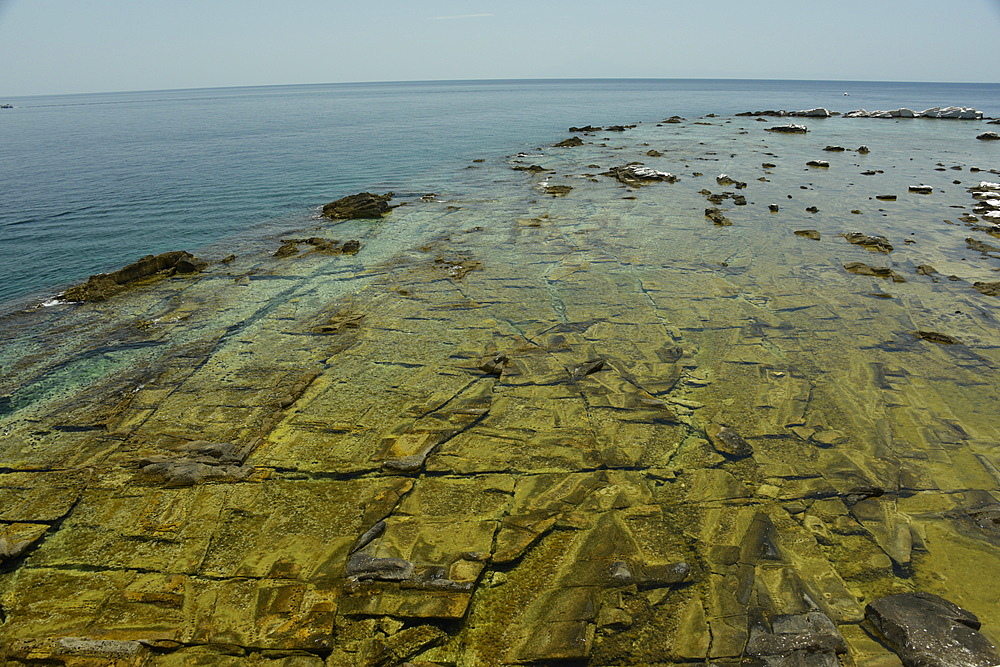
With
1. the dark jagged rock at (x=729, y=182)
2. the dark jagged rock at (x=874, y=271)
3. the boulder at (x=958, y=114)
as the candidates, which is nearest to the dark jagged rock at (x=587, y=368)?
the dark jagged rock at (x=874, y=271)

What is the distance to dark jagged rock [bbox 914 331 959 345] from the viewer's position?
869 centimetres

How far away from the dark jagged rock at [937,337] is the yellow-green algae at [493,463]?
1.09 ft

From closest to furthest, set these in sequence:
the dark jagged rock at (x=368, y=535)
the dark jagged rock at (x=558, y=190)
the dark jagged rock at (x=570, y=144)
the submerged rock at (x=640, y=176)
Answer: the dark jagged rock at (x=368, y=535) → the dark jagged rock at (x=558, y=190) → the submerged rock at (x=640, y=176) → the dark jagged rock at (x=570, y=144)

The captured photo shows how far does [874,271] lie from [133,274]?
754 inches

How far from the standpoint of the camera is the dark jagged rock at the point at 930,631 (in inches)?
146

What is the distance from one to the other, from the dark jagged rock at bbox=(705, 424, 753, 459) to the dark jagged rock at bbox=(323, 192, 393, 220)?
15.8m

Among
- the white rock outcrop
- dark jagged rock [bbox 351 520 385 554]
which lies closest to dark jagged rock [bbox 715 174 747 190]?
dark jagged rock [bbox 351 520 385 554]

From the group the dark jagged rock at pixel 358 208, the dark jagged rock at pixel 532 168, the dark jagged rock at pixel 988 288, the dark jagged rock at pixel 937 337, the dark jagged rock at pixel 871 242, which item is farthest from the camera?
the dark jagged rock at pixel 532 168

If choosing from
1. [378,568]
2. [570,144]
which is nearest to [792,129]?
[570,144]

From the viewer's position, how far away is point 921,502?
17.4 feet

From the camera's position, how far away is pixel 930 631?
12.8 ft

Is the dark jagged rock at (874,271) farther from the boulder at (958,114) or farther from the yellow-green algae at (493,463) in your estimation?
the boulder at (958,114)

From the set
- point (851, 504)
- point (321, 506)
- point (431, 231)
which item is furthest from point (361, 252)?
point (851, 504)

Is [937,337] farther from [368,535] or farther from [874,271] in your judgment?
[368,535]
